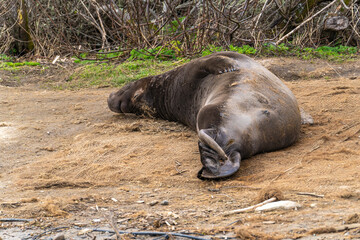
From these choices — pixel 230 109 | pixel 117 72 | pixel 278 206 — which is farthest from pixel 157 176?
pixel 117 72

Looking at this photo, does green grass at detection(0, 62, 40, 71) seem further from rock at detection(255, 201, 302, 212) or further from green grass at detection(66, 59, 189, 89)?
rock at detection(255, 201, 302, 212)

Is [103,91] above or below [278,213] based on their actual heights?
below

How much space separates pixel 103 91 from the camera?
9180 mm

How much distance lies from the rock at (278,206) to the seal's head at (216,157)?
3.46 feet

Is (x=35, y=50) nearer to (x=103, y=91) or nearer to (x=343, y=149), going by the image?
(x=103, y=91)

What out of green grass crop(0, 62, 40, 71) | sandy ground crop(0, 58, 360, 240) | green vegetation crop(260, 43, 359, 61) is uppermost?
sandy ground crop(0, 58, 360, 240)

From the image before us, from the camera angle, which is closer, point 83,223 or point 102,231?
point 102,231

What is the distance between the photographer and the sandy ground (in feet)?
9.62

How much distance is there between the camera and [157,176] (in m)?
Answer: 4.44

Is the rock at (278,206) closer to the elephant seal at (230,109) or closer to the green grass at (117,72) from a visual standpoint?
the elephant seal at (230,109)

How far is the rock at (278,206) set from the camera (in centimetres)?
307

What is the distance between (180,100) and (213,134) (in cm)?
212

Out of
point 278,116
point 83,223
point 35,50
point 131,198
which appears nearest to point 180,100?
point 278,116

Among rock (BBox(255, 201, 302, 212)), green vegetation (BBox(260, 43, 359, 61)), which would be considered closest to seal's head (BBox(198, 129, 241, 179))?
rock (BBox(255, 201, 302, 212))
